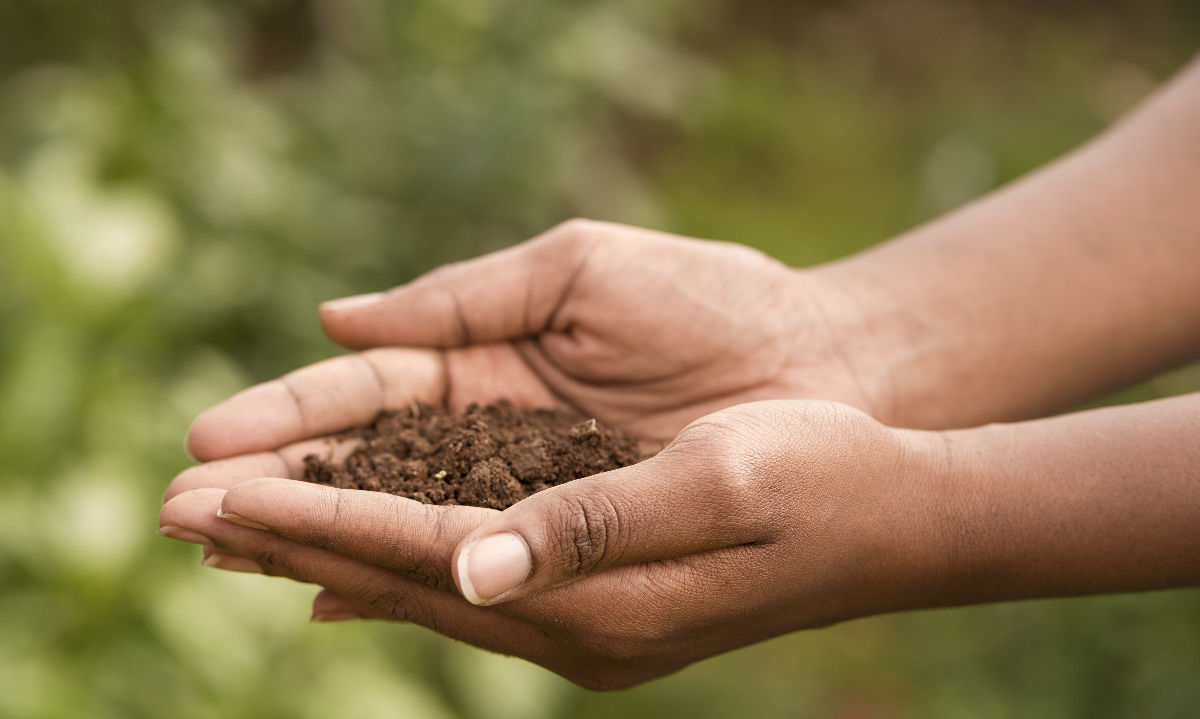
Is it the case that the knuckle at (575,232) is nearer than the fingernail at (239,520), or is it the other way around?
the fingernail at (239,520)

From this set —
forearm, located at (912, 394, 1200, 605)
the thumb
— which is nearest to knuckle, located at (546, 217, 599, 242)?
the thumb

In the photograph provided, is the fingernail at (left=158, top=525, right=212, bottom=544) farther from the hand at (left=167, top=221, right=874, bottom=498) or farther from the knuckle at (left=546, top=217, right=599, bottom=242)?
the knuckle at (left=546, top=217, right=599, bottom=242)

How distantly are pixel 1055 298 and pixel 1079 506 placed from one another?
68 centimetres

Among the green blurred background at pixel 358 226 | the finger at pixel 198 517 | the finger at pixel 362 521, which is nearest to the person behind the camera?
the finger at pixel 362 521

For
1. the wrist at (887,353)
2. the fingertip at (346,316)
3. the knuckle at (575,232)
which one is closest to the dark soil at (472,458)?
the fingertip at (346,316)

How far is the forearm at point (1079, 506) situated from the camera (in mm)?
1540

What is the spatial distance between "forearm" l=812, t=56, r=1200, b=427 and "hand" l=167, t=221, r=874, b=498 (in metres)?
Answer: 0.15

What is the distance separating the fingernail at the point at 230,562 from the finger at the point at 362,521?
0.82 feet

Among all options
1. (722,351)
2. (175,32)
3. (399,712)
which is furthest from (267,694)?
(175,32)

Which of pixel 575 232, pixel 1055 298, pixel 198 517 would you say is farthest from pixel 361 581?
pixel 1055 298

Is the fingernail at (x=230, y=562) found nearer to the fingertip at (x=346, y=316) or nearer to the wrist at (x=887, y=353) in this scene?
the fingertip at (x=346, y=316)

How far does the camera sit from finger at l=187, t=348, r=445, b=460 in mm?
1740

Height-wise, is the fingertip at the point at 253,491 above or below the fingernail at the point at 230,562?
above

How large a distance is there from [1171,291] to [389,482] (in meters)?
1.70
